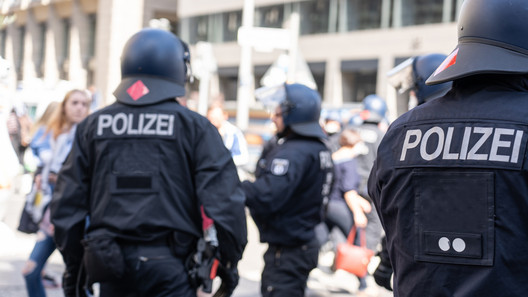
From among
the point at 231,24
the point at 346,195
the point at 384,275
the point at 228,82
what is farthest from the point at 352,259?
the point at 228,82

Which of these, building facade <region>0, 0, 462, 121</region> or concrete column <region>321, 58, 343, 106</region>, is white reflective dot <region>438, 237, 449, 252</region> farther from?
concrete column <region>321, 58, 343, 106</region>

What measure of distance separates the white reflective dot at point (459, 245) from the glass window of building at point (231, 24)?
111 ft

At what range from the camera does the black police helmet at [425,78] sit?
4.00 meters

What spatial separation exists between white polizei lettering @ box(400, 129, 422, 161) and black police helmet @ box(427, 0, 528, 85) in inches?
7.5

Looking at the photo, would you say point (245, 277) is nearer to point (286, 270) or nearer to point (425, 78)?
point (286, 270)

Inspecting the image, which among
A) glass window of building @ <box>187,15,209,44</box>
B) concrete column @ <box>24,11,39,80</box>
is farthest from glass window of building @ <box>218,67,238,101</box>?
concrete column @ <box>24,11,39,80</box>

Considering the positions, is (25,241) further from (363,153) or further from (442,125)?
(442,125)

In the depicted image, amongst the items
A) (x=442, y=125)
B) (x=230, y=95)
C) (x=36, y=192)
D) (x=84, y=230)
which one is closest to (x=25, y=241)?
(x=36, y=192)

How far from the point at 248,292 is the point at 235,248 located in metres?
3.56

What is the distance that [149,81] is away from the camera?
3.67 metres

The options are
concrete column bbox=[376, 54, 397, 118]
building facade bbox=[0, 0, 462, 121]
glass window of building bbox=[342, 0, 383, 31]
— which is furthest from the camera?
glass window of building bbox=[342, 0, 383, 31]

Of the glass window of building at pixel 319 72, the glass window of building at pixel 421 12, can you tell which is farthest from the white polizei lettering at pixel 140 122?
the glass window of building at pixel 319 72

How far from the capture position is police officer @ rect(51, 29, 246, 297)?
341 cm

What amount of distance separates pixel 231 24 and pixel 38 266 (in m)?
31.5
